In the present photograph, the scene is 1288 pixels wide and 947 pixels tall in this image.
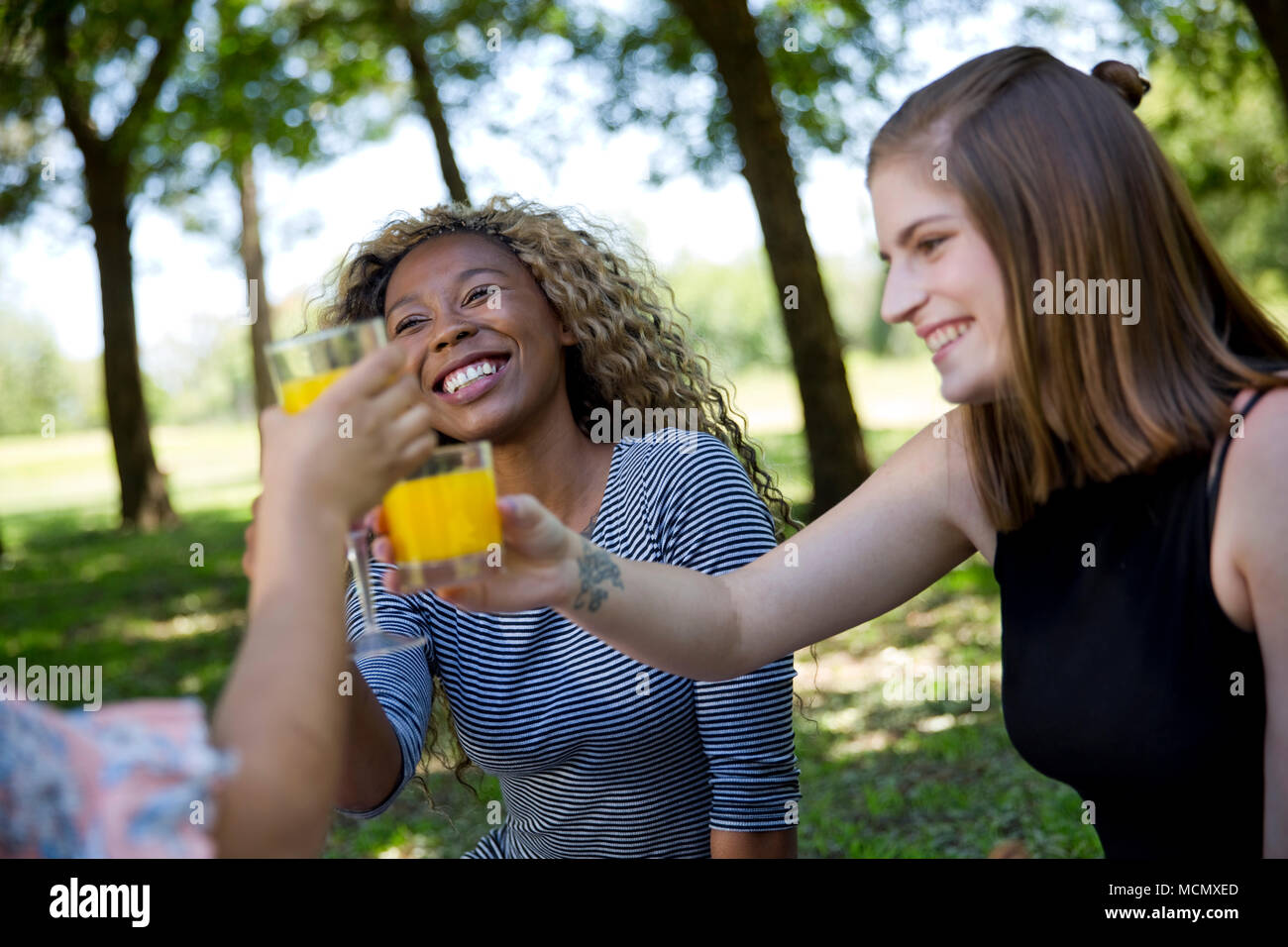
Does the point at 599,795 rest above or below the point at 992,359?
below

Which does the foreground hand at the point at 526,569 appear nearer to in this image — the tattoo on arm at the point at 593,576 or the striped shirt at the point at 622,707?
the tattoo on arm at the point at 593,576

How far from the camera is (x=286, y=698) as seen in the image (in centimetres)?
122

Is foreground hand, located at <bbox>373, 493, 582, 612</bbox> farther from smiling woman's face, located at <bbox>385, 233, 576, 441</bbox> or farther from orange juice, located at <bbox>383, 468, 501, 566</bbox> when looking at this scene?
smiling woman's face, located at <bbox>385, 233, 576, 441</bbox>

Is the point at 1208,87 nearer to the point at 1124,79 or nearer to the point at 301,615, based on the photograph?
the point at 1124,79

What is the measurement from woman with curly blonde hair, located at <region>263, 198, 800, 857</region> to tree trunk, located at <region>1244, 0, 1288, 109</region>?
6754mm

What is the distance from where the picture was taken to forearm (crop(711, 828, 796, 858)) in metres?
2.41

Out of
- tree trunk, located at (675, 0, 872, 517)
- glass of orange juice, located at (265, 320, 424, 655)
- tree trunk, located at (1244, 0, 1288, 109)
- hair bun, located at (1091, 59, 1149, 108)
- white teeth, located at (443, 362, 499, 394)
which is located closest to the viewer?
glass of orange juice, located at (265, 320, 424, 655)

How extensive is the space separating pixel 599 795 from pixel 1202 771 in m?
1.24

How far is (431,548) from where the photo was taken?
5.51 feet

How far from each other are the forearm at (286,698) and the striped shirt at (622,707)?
3.73 ft

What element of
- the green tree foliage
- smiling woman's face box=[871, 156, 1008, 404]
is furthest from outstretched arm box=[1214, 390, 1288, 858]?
the green tree foliage

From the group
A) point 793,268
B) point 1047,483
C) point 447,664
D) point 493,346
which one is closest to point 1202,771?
point 1047,483

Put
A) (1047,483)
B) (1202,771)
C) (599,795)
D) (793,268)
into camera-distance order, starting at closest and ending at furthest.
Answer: (1202,771) → (1047,483) → (599,795) → (793,268)
